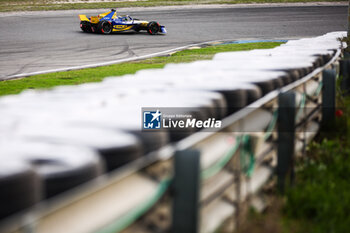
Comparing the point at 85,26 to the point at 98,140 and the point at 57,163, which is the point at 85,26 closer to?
the point at 98,140

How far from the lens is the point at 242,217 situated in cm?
253

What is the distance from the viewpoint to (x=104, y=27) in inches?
721

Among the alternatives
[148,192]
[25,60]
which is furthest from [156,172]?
[25,60]

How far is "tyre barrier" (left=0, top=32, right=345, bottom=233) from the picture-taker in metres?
1.60

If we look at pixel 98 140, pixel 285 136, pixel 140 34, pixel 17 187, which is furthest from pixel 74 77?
pixel 140 34

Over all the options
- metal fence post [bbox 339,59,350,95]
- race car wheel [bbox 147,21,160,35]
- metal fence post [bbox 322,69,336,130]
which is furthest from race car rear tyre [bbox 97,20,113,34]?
metal fence post [bbox 322,69,336,130]

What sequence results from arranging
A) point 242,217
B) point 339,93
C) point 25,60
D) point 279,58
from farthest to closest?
point 25,60 → point 339,93 → point 279,58 → point 242,217

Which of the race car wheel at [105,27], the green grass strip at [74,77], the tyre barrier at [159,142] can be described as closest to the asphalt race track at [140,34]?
the race car wheel at [105,27]

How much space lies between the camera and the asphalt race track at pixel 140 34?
41.4 feet

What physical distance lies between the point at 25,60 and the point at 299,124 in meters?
9.74

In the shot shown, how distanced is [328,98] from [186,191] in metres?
3.00

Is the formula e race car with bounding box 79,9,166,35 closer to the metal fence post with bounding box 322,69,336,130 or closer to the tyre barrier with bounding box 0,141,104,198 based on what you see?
the metal fence post with bounding box 322,69,336,130

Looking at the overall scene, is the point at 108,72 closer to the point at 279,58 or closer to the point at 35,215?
the point at 279,58

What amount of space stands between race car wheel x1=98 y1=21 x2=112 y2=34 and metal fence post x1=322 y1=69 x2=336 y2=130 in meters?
14.6
